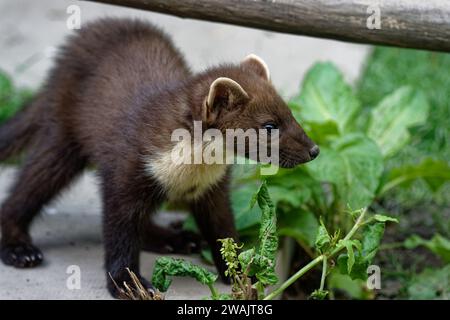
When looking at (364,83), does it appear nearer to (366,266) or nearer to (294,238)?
(294,238)

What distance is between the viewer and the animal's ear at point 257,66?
4863mm

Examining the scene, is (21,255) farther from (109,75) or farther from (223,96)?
(223,96)

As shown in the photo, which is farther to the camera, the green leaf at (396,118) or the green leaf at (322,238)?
the green leaf at (396,118)

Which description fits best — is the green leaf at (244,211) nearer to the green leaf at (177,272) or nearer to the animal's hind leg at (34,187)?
the animal's hind leg at (34,187)

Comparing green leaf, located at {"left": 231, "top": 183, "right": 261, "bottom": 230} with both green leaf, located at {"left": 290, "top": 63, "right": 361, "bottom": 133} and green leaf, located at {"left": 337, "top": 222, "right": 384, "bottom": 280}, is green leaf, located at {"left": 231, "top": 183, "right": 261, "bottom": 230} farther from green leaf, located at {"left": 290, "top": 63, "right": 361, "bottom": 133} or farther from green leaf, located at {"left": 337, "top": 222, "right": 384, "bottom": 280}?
green leaf, located at {"left": 337, "top": 222, "right": 384, "bottom": 280}

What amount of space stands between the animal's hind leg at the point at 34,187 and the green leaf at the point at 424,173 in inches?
74.0

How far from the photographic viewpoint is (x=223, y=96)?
4570mm

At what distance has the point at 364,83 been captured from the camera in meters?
7.91

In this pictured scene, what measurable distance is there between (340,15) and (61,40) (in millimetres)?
3959

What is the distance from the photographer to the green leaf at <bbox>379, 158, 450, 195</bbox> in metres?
5.73

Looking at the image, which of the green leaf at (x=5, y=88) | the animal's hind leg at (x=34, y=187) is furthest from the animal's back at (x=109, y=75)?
the green leaf at (x=5, y=88)

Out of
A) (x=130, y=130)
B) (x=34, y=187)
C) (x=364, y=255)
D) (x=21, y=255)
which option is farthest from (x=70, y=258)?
(x=364, y=255)

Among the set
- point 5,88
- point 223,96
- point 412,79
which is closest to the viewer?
point 223,96
